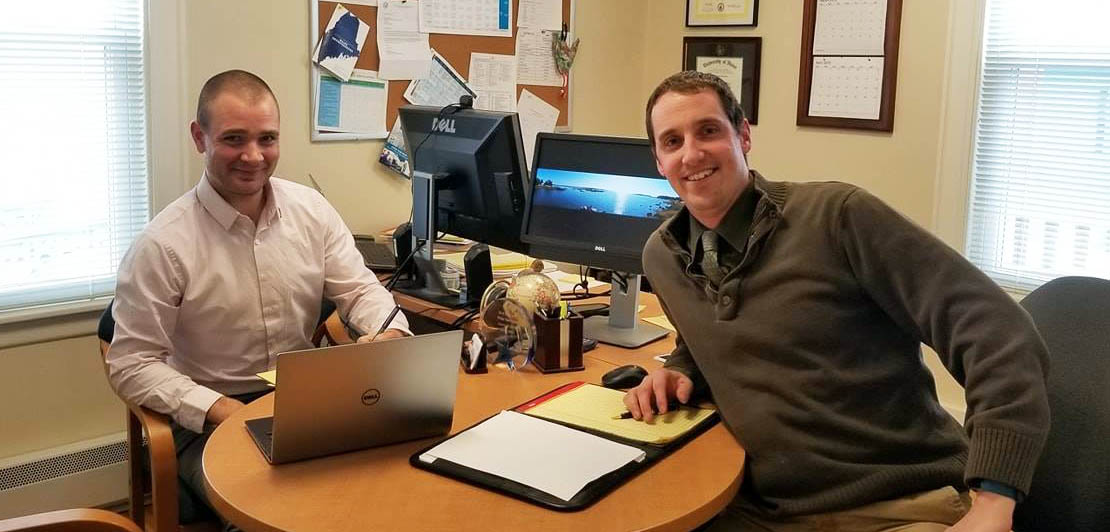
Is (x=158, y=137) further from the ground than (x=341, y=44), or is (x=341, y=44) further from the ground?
(x=341, y=44)

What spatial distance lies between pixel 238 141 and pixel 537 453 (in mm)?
1187

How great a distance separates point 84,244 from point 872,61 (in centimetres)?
279

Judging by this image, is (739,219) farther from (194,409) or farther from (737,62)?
(737,62)

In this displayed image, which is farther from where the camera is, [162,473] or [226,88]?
[226,88]

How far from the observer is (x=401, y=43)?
11.6ft

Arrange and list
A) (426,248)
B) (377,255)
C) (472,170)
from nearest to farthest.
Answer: (472,170) < (426,248) < (377,255)

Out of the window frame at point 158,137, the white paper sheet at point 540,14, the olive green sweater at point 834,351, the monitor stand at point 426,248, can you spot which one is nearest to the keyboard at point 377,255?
the monitor stand at point 426,248

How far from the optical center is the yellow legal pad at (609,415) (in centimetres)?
170

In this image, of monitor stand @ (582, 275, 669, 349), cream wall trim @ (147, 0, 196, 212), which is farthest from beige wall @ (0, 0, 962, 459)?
monitor stand @ (582, 275, 669, 349)

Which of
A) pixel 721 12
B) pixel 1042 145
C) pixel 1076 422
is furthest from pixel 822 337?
pixel 721 12

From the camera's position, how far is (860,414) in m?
1.68

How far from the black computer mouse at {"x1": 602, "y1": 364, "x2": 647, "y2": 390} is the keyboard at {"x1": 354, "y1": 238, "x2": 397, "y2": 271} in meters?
1.20

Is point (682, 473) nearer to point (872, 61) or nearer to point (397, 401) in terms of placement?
point (397, 401)

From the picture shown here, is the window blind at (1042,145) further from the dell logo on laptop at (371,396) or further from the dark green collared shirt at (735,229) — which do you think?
the dell logo on laptop at (371,396)
